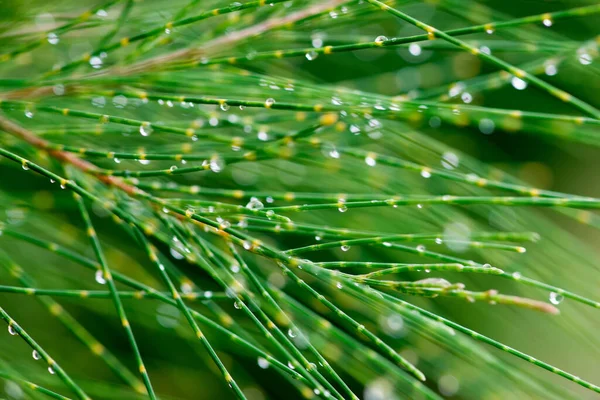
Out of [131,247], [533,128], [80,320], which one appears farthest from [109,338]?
[533,128]

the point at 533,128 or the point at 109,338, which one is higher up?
the point at 533,128

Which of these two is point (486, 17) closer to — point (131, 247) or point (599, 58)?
point (599, 58)

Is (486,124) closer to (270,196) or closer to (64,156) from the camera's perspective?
(270,196)

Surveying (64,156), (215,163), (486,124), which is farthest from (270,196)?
(486,124)

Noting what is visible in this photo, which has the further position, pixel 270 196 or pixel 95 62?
pixel 95 62

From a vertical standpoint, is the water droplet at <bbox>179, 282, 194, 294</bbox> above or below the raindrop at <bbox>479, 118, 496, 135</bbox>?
below

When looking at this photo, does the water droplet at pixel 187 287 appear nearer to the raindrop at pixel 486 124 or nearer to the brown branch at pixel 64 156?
the brown branch at pixel 64 156

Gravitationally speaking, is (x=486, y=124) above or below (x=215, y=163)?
above

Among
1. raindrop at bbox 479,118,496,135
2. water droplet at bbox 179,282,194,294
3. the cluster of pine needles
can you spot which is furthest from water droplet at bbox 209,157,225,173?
raindrop at bbox 479,118,496,135

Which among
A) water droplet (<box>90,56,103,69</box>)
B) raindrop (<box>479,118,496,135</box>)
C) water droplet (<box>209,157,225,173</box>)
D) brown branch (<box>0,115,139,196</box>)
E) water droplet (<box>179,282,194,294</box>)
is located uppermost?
raindrop (<box>479,118,496,135</box>)

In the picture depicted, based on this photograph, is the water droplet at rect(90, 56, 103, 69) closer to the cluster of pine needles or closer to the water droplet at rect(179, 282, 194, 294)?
the cluster of pine needles

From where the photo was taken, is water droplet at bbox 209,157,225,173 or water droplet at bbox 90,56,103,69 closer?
water droplet at bbox 209,157,225,173
